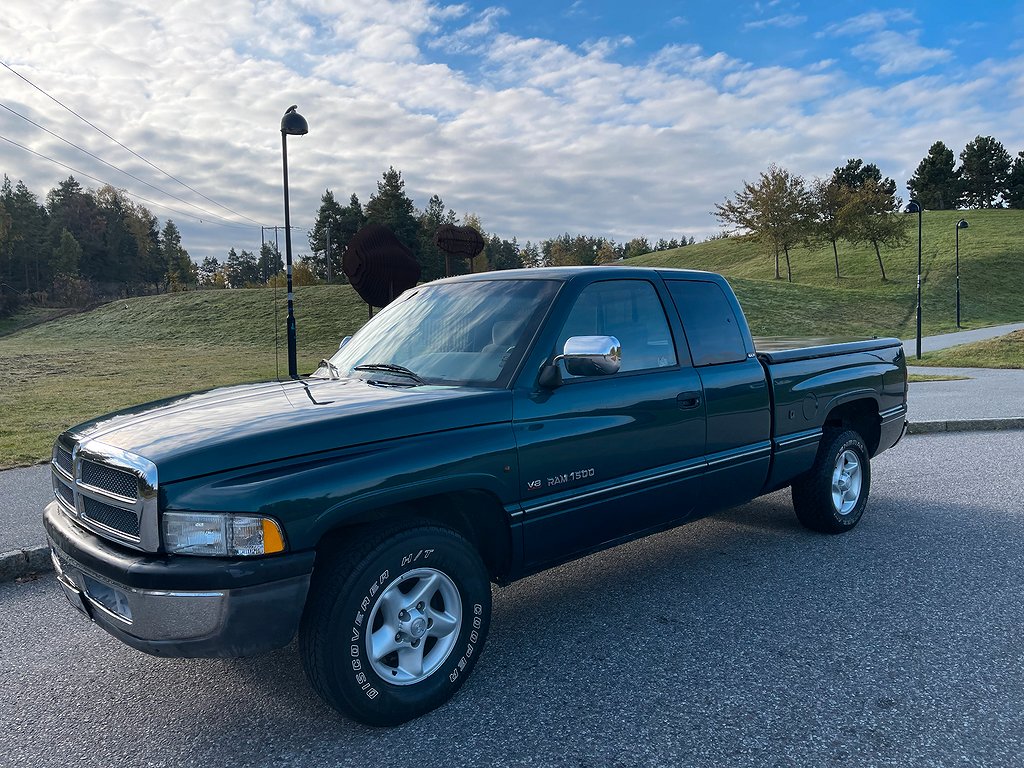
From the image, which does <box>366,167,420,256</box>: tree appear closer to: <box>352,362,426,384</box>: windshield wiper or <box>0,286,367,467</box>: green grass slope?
<box>0,286,367,467</box>: green grass slope

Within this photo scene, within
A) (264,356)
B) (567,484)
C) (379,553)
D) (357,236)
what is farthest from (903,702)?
(264,356)

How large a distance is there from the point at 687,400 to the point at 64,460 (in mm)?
3081

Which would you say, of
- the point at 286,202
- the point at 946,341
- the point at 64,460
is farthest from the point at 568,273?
the point at 946,341

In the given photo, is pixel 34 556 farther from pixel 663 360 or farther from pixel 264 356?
pixel 264 356

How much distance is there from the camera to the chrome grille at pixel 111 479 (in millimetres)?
2662

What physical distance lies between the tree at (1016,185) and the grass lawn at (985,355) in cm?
9080

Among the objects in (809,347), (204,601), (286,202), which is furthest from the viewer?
(286,202)

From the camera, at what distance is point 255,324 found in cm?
4253

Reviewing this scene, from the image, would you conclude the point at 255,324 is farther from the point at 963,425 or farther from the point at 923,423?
the point at 963,425

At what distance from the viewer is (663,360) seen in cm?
409

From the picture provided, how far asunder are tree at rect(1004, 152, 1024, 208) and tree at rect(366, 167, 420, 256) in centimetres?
8010

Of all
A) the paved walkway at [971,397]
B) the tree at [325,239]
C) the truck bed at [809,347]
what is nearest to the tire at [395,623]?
the truck bed at [809,347]

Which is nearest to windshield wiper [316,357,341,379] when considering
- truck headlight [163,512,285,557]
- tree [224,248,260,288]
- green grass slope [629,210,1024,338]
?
truck headlight [163,512,285,557]

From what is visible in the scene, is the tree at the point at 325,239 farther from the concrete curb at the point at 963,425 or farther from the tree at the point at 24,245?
the concrete curb at the point at 963,425
